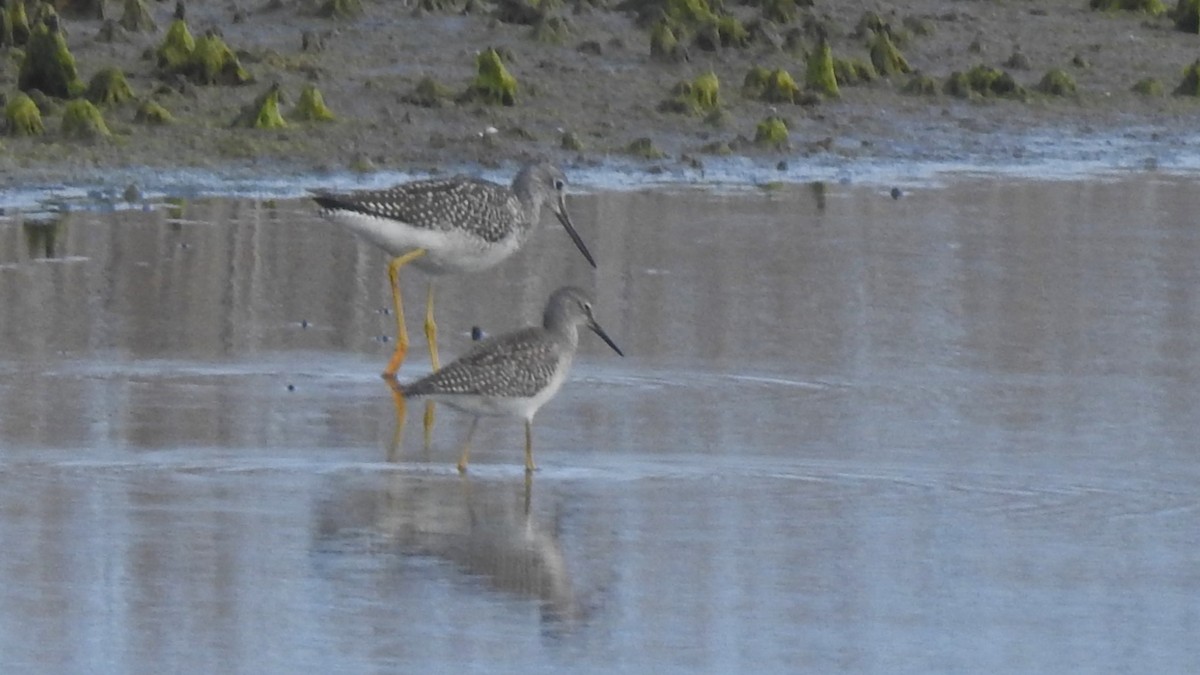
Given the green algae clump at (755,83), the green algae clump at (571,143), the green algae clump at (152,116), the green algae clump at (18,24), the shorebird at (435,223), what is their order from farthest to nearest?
the green algae clump at (755,83) → the green algae clump at (18,24) → the green algae clump at (571,143) → the green algae clump at (152,116) → the shorebird at (435,223)

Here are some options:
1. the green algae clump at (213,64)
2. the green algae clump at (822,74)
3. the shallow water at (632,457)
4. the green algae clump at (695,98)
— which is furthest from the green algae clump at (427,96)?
the shallow water at (632,457)

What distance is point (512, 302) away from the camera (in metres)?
11.3

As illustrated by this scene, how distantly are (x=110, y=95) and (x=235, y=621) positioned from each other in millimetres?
9589

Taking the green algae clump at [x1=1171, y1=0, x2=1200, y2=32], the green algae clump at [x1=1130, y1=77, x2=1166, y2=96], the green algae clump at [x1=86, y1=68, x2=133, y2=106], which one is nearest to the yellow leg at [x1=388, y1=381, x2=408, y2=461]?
the green algae clump at [x1=86, y1=68, x2=133, y2=106]

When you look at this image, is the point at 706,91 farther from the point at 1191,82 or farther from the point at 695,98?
the point at 1191,82

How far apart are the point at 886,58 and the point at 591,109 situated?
2.58 metres

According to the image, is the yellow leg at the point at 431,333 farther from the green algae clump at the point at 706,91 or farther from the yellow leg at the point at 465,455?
the green algae clump at the point at 706,91

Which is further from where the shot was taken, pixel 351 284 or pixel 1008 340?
pixel 351 284

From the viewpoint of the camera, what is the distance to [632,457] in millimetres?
8641

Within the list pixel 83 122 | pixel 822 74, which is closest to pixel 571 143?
pixel 822 74

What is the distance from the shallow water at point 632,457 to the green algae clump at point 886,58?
16.5 ft

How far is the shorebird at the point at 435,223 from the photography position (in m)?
10.5

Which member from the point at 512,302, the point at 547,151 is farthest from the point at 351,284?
the point at 547,151

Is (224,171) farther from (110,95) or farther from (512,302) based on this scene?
(512,302)
